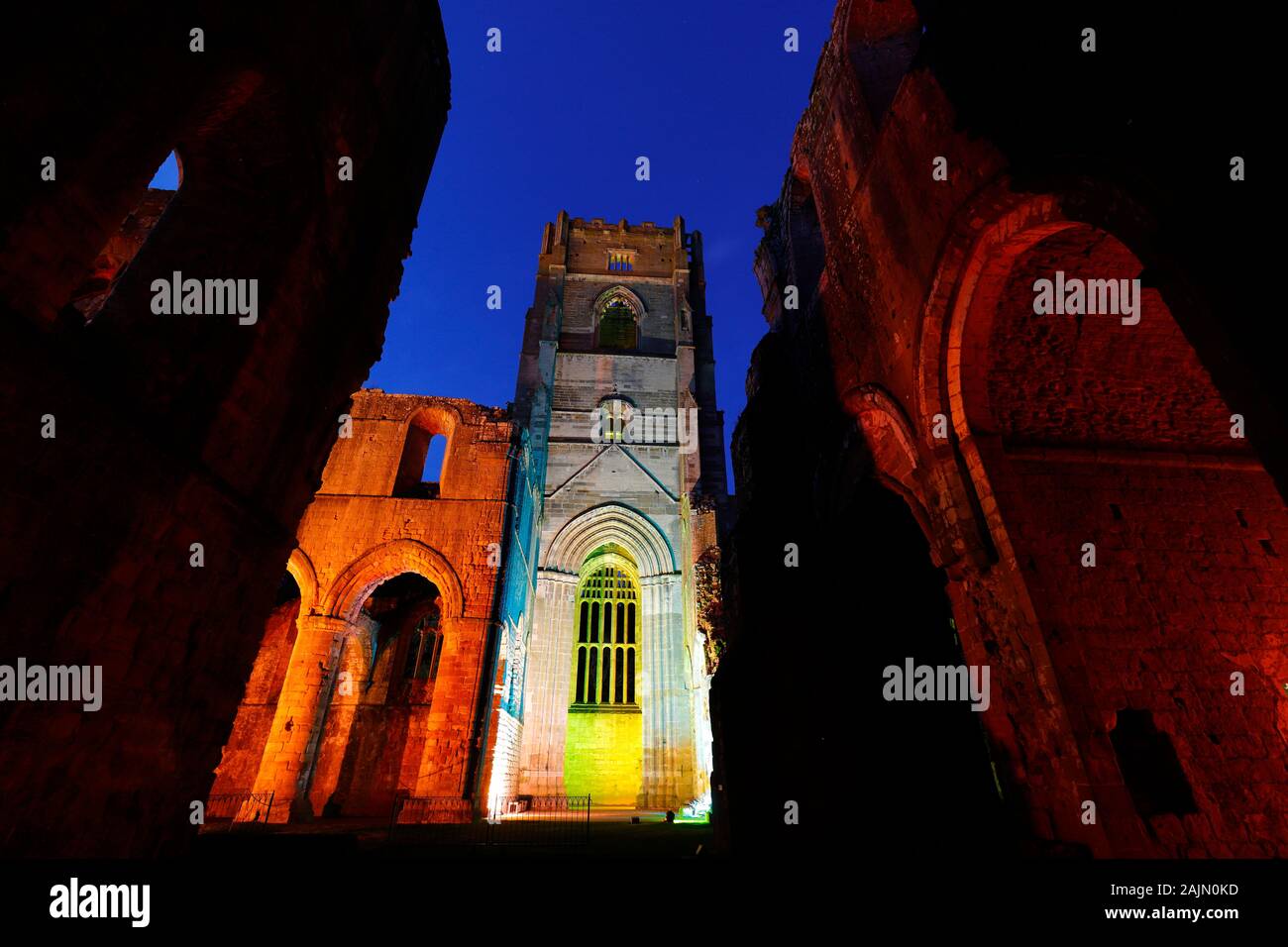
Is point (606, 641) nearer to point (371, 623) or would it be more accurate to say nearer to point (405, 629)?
point (405, 629)

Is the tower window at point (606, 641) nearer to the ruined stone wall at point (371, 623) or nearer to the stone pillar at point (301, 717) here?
the ruined stone wall at point (371, 623)

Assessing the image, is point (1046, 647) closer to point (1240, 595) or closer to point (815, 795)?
point (1240, 595)

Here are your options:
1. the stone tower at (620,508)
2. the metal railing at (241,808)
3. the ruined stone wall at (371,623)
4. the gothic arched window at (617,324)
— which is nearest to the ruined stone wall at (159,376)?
the ruined stone wall at (371,623)

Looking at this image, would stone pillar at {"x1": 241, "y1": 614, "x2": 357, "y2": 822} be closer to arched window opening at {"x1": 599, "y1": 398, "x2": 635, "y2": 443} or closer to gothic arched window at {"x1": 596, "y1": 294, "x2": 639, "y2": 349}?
arched window opening at {"x1": 599, "y1": 398, "x2": 635, "y2": 443}

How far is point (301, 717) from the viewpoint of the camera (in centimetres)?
1009

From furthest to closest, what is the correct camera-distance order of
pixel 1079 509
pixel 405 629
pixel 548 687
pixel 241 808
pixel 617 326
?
pixel 617 326, pixel 548 687, pixel 405 629, pixel 241 808, pixel 1079 509

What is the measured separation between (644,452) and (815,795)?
51.3 ft

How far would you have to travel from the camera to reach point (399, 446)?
12.8 meters

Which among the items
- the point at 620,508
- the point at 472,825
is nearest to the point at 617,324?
the point at 620,508

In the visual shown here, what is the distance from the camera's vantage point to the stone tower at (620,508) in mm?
15469

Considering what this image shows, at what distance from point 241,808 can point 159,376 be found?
9.70m

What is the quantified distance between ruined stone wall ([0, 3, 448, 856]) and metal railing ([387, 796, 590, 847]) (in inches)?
144
